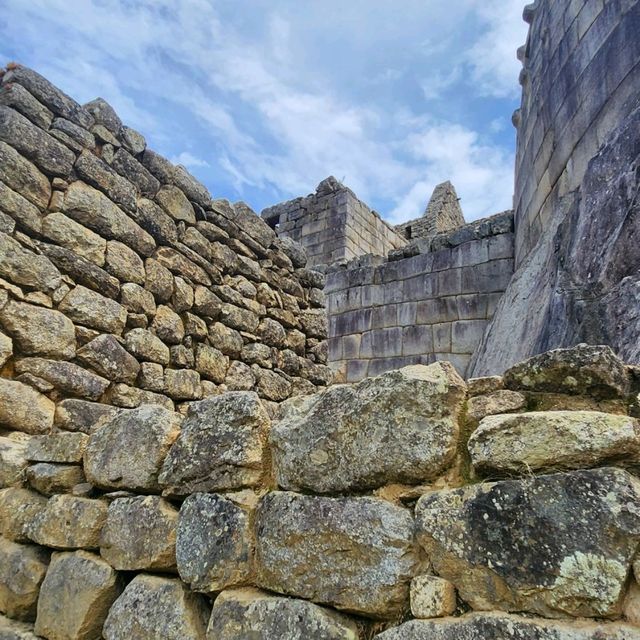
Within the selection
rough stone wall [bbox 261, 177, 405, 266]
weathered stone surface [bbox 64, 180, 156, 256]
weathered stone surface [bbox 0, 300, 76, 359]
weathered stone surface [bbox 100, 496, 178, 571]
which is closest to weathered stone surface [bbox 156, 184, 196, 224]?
weathered stone surface [bbox 64, 180, 156, 256]

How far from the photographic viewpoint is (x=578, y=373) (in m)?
1.34

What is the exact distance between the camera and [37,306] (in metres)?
2.89

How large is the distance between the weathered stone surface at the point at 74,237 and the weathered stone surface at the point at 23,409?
90 cm

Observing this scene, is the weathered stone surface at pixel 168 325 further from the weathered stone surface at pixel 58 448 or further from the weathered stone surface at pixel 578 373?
the weathered stone surface at pixel 578 373

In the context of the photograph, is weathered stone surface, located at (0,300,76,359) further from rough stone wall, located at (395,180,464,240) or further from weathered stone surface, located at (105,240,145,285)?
rough stone wall, located at (395,180,464,240)

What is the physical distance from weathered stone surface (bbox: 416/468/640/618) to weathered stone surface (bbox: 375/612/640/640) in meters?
0.03

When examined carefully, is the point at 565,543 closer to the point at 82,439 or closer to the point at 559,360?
the point at 559,360

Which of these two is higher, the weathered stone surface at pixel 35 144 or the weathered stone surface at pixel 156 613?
the weathered stone surface at pixel 35 144

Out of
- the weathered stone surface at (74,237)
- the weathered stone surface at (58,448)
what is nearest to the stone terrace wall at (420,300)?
the weathered stone surface at (74,237)

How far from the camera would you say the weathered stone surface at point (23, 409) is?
2652 millimetres

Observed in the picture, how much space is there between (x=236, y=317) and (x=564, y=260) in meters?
2.78

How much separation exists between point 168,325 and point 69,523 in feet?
5.76

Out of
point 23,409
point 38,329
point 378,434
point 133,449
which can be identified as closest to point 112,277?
point 38,329

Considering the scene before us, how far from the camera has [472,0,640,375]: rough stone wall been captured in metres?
3.54
